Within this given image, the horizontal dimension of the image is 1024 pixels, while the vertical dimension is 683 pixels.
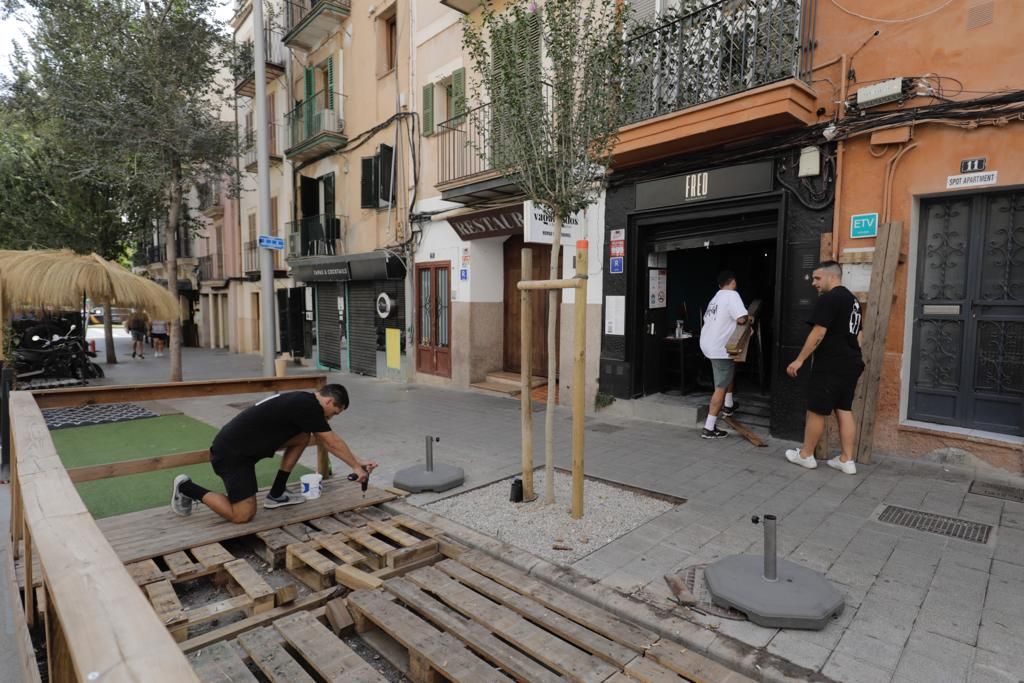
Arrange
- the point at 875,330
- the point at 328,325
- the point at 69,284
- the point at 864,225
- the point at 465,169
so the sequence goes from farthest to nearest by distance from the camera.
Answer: the point at 328,325, the point at 465,169, the point at 69,284, the point at 864,225, the point at 875,330

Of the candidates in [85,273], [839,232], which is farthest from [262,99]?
[839,232]

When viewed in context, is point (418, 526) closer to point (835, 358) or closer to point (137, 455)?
point (835, 358)

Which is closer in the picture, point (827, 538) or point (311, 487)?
point (827, 538)

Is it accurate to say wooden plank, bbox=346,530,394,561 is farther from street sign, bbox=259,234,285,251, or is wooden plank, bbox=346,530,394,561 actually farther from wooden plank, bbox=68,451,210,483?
street sign, bbox=259,234,285,251

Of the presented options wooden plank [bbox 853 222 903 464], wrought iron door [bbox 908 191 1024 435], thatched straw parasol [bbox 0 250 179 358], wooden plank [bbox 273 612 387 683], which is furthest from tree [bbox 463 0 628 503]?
thatched straw parasol [bbox 0 250 179 358]

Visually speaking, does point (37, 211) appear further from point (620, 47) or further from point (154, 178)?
point (620, 47)

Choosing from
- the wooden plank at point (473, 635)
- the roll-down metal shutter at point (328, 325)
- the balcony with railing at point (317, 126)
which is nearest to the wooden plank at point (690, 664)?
the wooden plank at point (473, 635)

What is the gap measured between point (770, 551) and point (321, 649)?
250cm

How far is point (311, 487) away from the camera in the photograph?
191 inches

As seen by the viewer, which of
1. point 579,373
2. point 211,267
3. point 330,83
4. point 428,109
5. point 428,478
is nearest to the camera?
point 579,373

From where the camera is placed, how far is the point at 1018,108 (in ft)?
16.6

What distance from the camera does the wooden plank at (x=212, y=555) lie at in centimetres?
366

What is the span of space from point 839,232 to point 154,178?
499 inches

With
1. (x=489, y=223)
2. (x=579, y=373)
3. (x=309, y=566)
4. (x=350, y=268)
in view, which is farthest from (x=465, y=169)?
(x=309, y=566)
